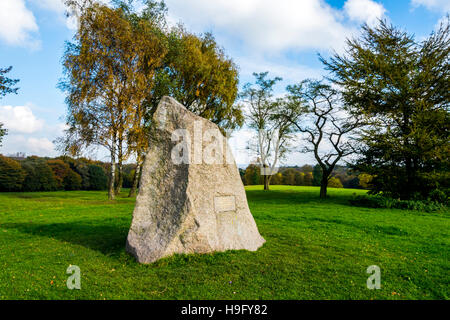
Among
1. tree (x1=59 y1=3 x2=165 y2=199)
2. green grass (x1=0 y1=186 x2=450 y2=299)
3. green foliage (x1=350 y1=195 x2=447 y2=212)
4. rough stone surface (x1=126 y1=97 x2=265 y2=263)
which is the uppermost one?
tree (x1=59 y1=3 x2=165 y2=199)

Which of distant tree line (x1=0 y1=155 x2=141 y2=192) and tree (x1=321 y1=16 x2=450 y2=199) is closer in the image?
tree (x1=321 y1=16 x2=450 y2=199)

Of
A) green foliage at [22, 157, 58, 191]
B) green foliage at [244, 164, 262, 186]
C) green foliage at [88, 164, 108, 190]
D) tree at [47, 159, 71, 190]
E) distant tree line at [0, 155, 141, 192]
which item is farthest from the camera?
green foliage at [244, 164, 262, 186]

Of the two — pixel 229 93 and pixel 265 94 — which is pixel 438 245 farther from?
pixel 265 94

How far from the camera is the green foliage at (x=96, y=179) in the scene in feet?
183

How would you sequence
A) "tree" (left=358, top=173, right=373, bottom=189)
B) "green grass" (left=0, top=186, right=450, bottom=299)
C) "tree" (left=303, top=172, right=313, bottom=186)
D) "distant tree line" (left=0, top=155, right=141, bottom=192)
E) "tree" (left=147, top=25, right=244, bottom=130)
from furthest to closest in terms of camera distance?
"tree" (left=303, top=172, right=313, bottom=186), "distant tree line" (left=0, top=155, right=141, bottom=192), "tree" (left=147, top=25, right=244, bottom=130), "tree" (left=358, top=173, right=373, bottom=189), "green grass" (left=0, top=186, right=450, bottom=299)

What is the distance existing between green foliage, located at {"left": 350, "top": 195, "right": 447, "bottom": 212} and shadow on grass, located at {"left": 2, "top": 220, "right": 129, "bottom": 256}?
62.6 feet

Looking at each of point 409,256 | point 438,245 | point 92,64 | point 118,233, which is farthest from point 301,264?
point 92,64

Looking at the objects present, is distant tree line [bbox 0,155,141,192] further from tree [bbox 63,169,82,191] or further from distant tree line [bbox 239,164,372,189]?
distant tree line [bbox 239,164,372,189]

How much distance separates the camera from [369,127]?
903 inches

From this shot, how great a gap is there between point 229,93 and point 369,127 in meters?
15.6

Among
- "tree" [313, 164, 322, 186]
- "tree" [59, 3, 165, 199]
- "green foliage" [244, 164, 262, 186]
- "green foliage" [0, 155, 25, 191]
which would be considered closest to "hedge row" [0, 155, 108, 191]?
"green foliage" [0, 155, 25, 191]

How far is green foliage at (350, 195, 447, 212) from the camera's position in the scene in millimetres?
19156

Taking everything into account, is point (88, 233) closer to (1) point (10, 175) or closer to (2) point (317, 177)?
(1) point (10, 175)

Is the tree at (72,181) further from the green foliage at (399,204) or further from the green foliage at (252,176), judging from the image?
the green foliage at (399,204)
